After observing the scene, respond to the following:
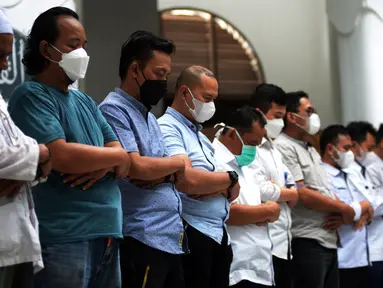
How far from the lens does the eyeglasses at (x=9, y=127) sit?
2.05 metres

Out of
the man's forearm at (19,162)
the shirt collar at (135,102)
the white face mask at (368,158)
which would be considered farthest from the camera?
the white face mask at (368,158)

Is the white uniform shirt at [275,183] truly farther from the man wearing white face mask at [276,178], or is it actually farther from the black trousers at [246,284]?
the black trousers at [246,284]

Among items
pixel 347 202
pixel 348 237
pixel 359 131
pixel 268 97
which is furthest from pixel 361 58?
pixel 268 97

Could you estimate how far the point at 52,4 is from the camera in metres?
3.73

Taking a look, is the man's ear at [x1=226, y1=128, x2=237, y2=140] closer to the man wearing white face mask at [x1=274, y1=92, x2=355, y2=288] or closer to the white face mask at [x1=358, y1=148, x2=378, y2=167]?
the man wearing white face mask at [x1=274, y1=92, x2=355, y2=288]

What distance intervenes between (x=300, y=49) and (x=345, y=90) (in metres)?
0.60

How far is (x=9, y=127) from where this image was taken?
207 cm

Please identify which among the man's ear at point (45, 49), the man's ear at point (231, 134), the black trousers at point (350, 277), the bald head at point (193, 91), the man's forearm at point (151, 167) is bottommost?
the black trousers at point (350, 277)

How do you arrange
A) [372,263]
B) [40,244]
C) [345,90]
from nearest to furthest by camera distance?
[40,244] → [372,263] → [345,90]

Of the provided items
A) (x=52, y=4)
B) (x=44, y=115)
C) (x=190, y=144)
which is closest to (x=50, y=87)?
(x=44, y=115)

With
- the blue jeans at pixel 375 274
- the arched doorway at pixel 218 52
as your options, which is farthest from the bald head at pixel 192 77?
the arched doorway at pixel 218 52

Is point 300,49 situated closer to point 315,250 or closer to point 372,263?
point 372,263

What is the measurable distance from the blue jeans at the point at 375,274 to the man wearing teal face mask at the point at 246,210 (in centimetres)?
157

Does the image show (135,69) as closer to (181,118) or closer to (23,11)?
(181,118)
